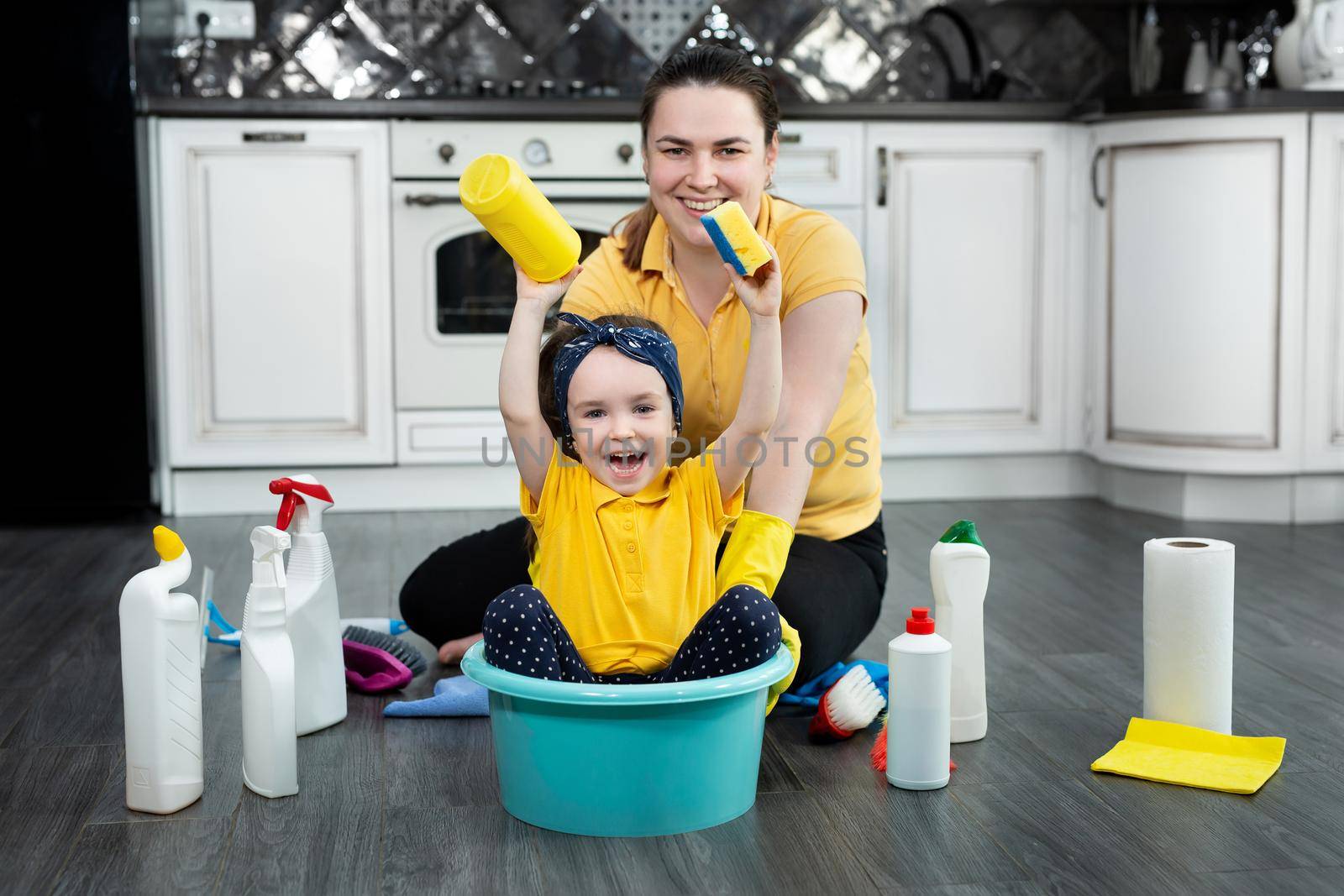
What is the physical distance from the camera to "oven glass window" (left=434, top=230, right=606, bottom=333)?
3.34m

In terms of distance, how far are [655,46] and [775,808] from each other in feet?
9.08

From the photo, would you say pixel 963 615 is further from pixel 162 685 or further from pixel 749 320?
pixel 162 685

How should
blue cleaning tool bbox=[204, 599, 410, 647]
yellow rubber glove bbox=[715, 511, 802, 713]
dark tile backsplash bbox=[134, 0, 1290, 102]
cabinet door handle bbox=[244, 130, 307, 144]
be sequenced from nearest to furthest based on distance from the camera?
yellow rubber glove bbox=[715, 511, 802, 713] < blue cleaning tool bbox=[204, 599, 410, 647] < cabinet door handle bbox=[244, 130, 307, 144] < dark tile backsplash bbox=[134, 0, 1290, 102]

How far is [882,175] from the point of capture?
134 inches

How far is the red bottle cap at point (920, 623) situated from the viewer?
1.50 meters

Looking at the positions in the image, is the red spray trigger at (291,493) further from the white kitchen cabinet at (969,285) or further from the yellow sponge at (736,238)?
the white kitchen cabinet at (969,285)

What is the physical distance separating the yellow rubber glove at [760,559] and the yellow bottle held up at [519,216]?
35 cm

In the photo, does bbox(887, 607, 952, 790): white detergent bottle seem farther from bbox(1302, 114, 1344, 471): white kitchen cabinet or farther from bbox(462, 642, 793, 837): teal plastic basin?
bbox(1302, 114, 1344, 471): white kitchen cabinet

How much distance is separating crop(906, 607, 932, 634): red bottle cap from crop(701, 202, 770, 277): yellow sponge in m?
0.41

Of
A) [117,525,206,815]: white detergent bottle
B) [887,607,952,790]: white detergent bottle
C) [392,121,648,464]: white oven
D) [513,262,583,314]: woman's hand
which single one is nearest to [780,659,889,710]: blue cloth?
[887,607,952,790]: white detergent bottle

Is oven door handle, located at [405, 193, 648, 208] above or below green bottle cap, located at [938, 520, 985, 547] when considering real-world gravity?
above

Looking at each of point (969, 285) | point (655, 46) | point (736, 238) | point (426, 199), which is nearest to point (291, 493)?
point (736, 238)

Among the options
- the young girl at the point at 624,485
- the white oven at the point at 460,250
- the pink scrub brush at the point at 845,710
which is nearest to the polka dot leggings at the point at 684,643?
the young girl at the point at 624,485

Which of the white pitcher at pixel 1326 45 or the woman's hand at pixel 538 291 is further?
the white pitcher at pixel 1326 45
